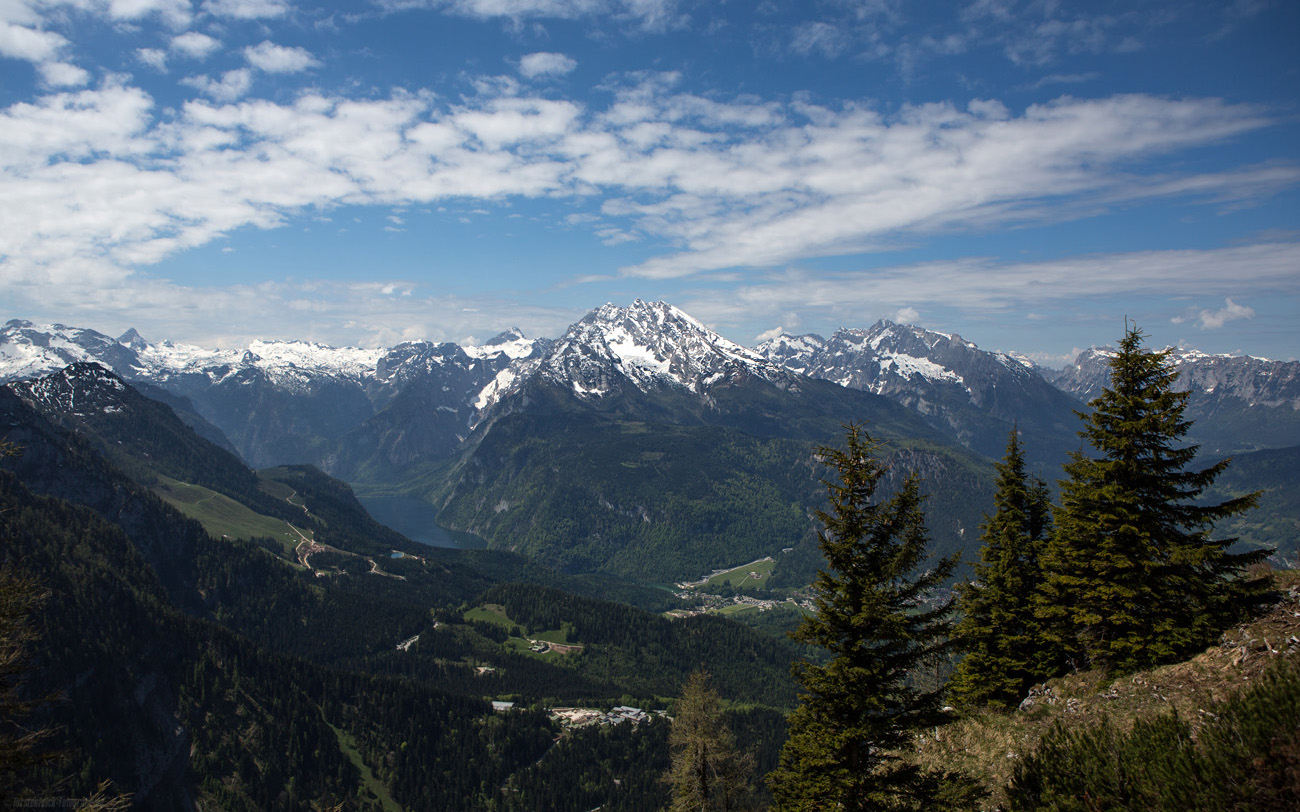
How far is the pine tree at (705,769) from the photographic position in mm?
34688

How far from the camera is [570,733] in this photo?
140 meters

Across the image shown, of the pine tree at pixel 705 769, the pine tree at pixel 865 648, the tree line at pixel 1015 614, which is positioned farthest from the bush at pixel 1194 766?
the pine tree at pixel 705 769

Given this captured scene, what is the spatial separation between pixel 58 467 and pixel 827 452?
250114 mm

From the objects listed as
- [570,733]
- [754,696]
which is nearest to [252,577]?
[570,733]

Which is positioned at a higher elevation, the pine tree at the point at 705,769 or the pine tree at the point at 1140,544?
the pine tree at the point at 1140,544

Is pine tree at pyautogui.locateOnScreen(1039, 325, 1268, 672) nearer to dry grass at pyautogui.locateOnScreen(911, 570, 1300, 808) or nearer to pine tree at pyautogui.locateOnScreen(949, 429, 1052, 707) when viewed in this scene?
dry grass at pyautogui.locateOnScreen(911, 570, 1300, 808)

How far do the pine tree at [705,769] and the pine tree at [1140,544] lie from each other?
18409mm

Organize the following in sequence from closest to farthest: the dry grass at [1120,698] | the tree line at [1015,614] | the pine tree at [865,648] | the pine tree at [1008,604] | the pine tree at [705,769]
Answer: the dry grass at [1120,698]
the tree line at [1015,614]
the pine tree at [865,648]
the pine tree at [1008,604]
the pine tree at [705,769]

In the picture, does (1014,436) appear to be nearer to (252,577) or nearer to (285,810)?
(285,810)

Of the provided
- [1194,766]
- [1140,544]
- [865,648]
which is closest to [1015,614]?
[1140,544]

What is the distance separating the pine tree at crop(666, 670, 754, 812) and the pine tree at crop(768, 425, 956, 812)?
13.5m

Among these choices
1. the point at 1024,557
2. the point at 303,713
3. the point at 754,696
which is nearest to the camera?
the point at 1024,557

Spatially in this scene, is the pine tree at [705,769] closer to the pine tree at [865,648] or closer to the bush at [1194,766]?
the pine tree at [865,648]

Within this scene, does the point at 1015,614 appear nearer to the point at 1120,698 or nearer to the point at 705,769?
the point at 1120,698
